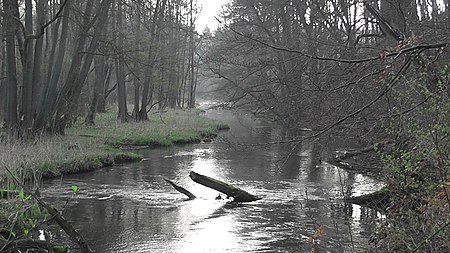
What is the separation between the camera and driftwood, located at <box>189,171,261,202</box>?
39.2ft

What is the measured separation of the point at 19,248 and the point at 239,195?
19.1 feet

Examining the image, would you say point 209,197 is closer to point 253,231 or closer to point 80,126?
point 253,231

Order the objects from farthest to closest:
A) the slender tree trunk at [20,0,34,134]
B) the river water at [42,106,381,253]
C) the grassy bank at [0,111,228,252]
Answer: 1. the slender tree trunk at [20,0,34,134]
2. the river water at [42,106,381,253]
3. the grassy bank at [0,111,228,252]

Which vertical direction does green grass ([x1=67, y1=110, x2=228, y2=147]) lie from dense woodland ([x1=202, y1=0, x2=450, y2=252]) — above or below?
below

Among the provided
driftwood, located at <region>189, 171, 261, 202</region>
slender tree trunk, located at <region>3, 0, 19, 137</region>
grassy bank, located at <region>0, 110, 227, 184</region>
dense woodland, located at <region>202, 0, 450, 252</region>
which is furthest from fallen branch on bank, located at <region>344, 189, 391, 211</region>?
slender tree trunk, located at <region>3, 0, 19, 137</region>

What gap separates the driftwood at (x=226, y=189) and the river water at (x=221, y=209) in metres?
0.30

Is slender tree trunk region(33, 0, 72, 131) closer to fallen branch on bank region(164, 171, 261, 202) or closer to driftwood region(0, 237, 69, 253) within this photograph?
fallen branch on bank region(164, 171, 261, 202)

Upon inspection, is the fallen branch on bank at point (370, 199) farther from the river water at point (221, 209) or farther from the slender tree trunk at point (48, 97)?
the slender tree trunk at point (48, 97)

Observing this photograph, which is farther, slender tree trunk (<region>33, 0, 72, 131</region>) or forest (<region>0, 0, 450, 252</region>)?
slender tree trunk (<region>33, 0, 72, 131</region>)

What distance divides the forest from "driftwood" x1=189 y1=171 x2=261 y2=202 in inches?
71.5

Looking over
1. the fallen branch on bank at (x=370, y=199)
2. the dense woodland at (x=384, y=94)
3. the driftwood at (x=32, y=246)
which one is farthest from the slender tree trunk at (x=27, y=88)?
the fallen branch on bank at (x=370, y=199)

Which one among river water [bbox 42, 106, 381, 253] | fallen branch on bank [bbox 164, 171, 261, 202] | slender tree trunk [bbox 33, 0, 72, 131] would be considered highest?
slender tree trunk [bbox 33, 0, 72, 131]

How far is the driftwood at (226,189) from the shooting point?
1194 centimetres

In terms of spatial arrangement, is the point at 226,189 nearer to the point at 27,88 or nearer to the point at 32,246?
the point at 32,246
